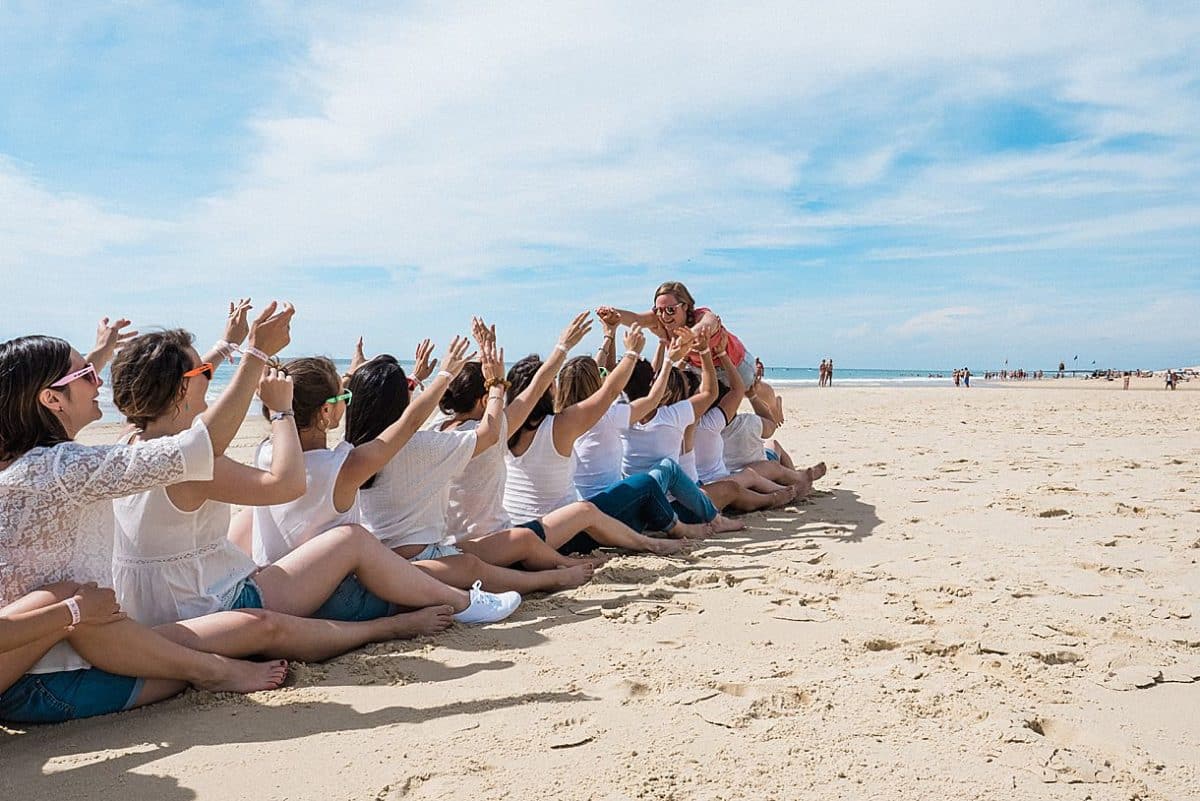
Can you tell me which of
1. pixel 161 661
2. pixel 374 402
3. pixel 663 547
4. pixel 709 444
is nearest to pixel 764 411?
pixel 709 444

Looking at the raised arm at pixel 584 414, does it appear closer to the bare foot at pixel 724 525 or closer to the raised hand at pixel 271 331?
the bare foot at pixel 724 525

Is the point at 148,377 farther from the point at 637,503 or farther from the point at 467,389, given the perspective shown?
the point at 637,503

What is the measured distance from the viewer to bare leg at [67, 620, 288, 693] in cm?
257

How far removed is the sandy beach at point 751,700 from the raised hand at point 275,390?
945 millimetres

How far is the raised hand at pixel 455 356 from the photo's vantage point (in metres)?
3.93

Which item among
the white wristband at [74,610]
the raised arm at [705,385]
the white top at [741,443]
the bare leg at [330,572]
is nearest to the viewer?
the white wristband at [74,610]

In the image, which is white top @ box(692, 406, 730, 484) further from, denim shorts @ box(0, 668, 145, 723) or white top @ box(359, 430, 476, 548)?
denim shorts @ box(0, 668, 145, 723)

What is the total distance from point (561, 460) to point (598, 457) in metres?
0.67

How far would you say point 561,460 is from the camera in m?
4.78

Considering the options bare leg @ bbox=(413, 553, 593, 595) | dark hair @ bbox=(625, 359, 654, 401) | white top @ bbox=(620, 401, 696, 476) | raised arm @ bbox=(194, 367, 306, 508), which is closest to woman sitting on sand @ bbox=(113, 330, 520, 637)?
raised arm @ bbox=(194, 367, 306, 508)

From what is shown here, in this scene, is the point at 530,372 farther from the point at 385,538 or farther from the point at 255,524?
the point at 255,524

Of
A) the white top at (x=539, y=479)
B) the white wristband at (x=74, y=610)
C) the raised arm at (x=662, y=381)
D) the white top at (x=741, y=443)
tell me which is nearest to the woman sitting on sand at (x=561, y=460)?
the white top at (x=539, y=479)

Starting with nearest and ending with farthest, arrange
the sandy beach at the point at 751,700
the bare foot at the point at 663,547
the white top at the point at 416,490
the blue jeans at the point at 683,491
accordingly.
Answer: the sandy beach at the point at 751,700, the white top at the point at 416,490, the bare foot at the point at 663,547, the blue jeans at the point at 683,491

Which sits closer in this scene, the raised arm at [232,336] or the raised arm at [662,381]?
the raised arm at [232,336]
